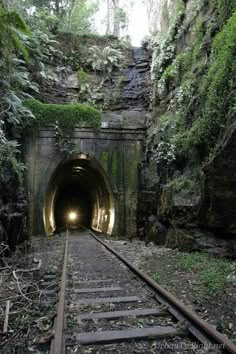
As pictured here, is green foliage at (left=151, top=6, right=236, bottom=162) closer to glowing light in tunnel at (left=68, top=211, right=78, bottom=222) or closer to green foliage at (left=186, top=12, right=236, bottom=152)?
green foliage at (left=186, top=12, right=236, bottom=152)

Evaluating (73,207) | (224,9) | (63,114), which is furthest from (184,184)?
(73,207)

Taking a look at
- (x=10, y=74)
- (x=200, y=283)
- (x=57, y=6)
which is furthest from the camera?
(x=57, y=6)

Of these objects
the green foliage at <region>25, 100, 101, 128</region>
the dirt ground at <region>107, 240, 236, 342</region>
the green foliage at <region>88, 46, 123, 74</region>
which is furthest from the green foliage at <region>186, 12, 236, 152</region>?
the green foliage at <region>88, 46, 123, 74</region>

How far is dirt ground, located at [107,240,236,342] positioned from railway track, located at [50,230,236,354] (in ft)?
0.97

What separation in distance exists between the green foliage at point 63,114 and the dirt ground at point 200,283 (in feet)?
25.5

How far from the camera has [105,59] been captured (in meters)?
17.1

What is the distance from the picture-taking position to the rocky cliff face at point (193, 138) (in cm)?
718

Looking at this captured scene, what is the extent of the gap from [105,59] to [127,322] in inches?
591

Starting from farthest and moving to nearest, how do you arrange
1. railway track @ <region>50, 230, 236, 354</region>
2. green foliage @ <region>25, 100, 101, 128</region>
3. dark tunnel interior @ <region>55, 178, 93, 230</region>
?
dark tunnel interior @ <region>55, 178, 93, 230</region> → green foliage @ <region>25, 100, 101, 128</region> → railway track @ <region>50, 230, 236, 354</region>

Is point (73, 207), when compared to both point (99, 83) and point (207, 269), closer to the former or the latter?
point (99, 83)

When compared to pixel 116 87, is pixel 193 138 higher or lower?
lower

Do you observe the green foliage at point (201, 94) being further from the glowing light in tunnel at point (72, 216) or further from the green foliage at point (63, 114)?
the glowing light in tunnel at point (72, 216)

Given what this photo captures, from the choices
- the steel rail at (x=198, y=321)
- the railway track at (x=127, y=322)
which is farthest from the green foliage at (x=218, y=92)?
the steel rail at (x=198, y=321)

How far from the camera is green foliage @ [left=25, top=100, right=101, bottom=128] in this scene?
563 inches
